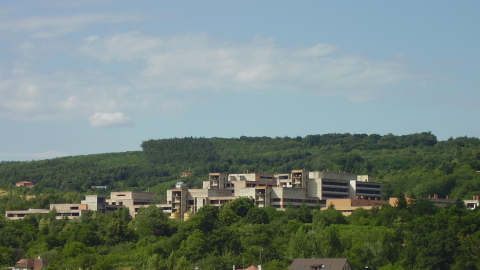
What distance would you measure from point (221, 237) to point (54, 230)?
3381 cm

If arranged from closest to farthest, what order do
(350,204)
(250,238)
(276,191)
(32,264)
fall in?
1. (32,264)
2. (250,238)
3. (350,204)
4. (276,191)

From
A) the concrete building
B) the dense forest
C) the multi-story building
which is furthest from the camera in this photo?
the concrete building

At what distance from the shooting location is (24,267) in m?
107

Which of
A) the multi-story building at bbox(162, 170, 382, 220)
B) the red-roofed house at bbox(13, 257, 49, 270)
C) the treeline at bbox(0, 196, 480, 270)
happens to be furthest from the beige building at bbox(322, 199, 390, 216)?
the red-roofed house at bbox(13, 257, 49, 270)

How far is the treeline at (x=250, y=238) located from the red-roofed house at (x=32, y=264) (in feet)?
5.41

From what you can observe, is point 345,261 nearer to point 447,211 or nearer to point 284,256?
point 284,256

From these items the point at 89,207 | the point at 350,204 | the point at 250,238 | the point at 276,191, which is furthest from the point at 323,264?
the point at 89,207

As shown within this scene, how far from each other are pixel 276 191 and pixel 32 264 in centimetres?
4632

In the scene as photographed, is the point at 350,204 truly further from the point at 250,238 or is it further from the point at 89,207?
the point at 89,207

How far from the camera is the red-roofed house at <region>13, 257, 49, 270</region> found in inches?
4245

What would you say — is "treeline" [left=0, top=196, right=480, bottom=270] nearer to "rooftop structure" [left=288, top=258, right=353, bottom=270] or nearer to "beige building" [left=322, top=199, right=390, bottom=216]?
"rooftop structure" [left=288, top=258, right=353, bottom=270]

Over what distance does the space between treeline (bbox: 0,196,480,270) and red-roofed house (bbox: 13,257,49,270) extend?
5.41 ft

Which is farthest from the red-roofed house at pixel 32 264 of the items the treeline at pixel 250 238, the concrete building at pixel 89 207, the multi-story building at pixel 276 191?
the concrete building at pixel 89 207

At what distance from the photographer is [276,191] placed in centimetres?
14325
